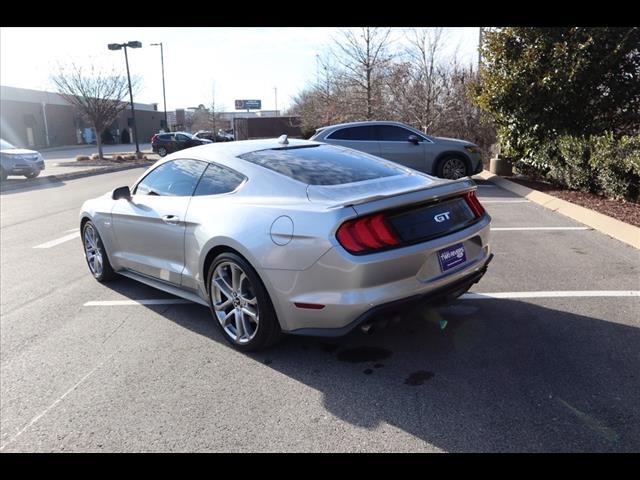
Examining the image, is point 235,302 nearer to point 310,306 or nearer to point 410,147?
point 310,306

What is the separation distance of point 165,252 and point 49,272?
277 cm

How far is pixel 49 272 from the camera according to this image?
20.6 ft

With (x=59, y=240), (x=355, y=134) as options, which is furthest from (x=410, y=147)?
(x=59, y=240)

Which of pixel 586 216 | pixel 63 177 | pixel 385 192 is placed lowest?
pixel 63 177

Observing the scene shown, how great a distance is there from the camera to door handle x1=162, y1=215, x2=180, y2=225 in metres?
4.20

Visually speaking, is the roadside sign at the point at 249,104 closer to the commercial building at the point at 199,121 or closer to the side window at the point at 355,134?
the commercial building at the point at 199,121

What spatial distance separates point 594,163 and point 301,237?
7507 mm

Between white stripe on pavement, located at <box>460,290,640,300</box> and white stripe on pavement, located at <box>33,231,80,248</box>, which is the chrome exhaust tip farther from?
white stripe on pavement, located at <box>33,231,80,248</box>

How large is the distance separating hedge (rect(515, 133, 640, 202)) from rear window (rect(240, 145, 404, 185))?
5.42 m

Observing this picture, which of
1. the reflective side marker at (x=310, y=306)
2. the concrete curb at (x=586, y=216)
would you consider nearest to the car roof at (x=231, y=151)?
the reflective side marker at (x=310, y=306)

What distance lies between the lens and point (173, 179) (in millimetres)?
4613

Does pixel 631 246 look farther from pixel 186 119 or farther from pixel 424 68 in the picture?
pixel 186 119

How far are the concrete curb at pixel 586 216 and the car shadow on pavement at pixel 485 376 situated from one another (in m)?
2.96

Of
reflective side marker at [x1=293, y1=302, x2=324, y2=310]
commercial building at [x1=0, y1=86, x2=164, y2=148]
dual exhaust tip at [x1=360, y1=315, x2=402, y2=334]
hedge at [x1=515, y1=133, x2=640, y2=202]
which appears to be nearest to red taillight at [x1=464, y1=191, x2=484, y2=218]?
dual exhaust tip at [x1=360, y1=315, x2=402, y2=334]
